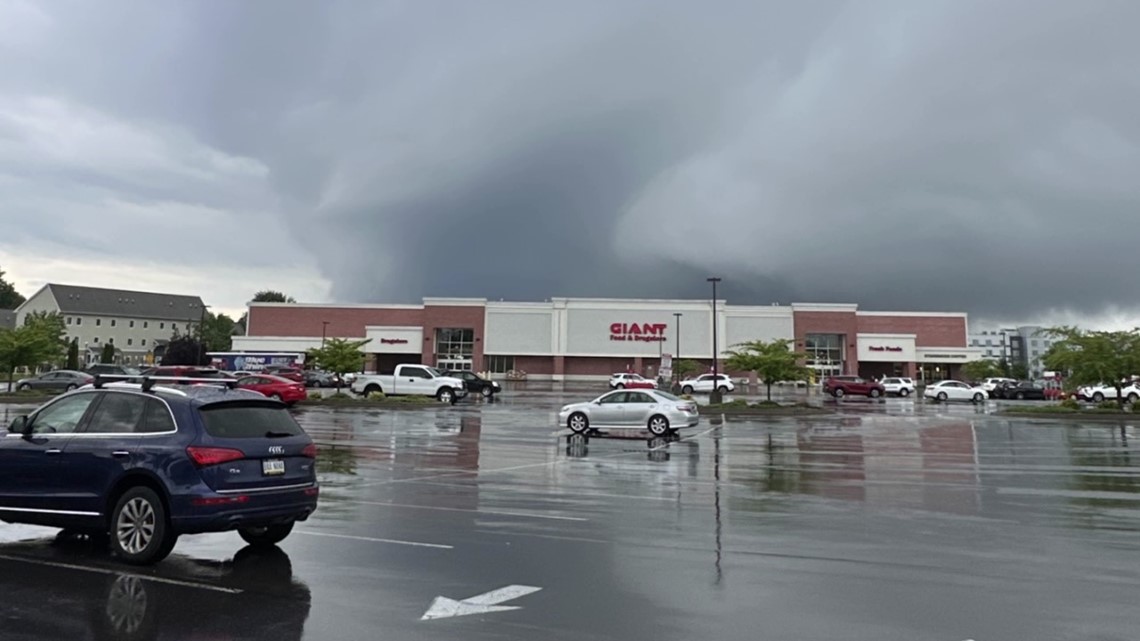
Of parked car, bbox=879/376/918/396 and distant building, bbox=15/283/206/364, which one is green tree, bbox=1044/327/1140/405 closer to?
parked car, bbox=879/376/918/396

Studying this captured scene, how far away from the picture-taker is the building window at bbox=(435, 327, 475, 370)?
84.1m

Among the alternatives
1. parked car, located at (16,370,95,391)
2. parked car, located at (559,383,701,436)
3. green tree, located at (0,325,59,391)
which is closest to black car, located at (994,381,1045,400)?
parked car, located at (559,383,701,436)

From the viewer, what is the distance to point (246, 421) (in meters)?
7.63

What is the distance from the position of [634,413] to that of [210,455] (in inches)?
679

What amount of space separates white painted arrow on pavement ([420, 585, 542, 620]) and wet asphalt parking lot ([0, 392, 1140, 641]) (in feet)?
0.09

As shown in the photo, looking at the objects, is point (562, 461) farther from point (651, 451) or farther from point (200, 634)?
point (200, 634)

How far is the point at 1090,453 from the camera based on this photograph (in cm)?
1892

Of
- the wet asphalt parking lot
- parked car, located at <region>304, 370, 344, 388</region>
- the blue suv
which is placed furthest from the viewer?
parked car, located at <region>304, 370, 344, 388</region>

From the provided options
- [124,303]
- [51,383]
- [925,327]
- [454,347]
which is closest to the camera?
[51,383]

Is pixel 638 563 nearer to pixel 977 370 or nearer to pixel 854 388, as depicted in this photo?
pixel 854 388

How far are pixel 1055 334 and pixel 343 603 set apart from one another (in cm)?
4132

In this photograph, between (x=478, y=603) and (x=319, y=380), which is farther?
(x=319, y=380)

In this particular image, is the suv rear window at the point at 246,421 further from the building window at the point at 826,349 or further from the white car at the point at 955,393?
the building window at the point at 826,349

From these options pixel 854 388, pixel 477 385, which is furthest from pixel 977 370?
pixel 477 385
